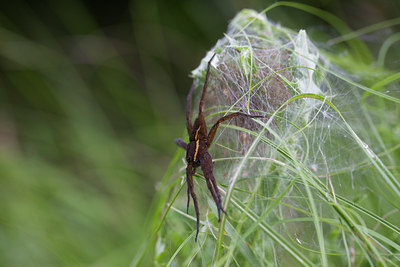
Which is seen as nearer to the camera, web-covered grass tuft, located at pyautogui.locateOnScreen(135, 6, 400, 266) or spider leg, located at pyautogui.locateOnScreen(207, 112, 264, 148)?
web-covered grass tuft, located at pyautogui.locateOnScreen(135, 6, 400, 266)

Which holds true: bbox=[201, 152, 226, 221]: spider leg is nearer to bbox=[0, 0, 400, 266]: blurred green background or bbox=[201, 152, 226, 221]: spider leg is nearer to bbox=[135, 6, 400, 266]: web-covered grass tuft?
bbox=[135, 6, 400, 266]: web-covered grass tuft

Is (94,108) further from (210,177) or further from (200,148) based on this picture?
(210,177)

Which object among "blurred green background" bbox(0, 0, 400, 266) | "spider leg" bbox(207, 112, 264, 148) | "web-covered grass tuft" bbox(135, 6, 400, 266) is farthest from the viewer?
"blurred green background" bbox(0, 0, 400, 266)

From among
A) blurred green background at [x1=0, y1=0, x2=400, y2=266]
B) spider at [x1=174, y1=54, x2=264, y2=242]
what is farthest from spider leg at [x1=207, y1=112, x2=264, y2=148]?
blurred green background at [x1=0, y1=0, x2=400, y2=266]

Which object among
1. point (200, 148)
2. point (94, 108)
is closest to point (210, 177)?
point (200, 148)

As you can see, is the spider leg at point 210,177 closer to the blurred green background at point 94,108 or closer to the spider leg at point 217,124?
the spider leg at point 217,124

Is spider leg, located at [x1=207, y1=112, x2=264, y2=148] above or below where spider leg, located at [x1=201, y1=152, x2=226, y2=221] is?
above

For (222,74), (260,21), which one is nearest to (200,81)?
(222,74)

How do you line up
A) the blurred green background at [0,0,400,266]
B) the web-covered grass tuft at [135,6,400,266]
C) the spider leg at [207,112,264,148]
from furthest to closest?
1. the blurred green background at [0,0,400,266]
2. the spider leg at [207,112,264,148]
3. the web-covered grass tuft at [135,6,400,266]

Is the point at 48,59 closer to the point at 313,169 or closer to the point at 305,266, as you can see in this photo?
the point at 313,169
